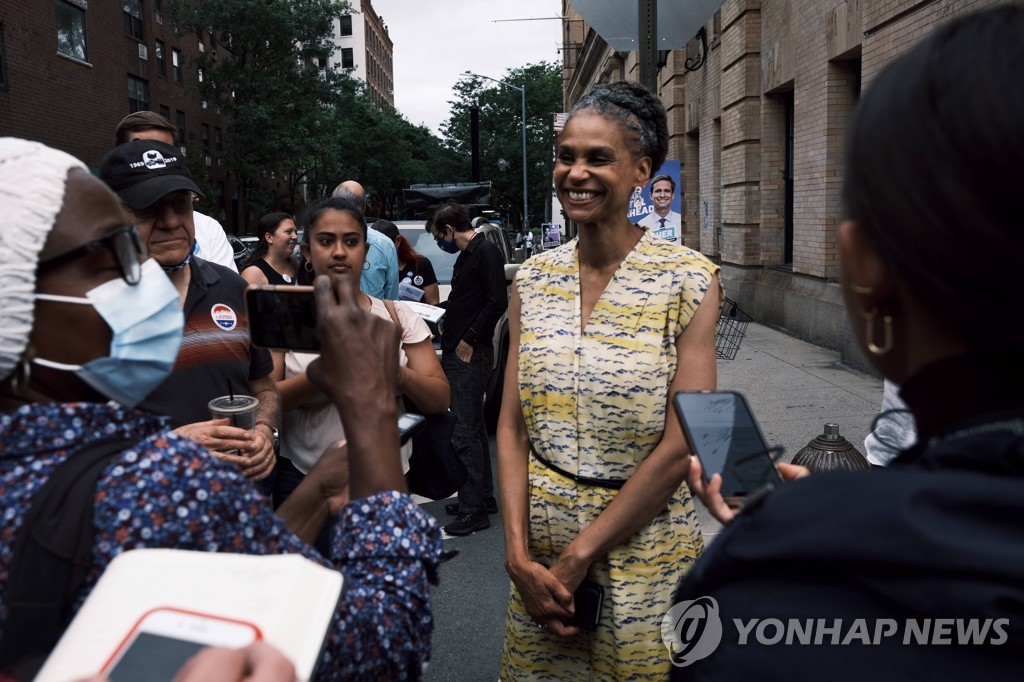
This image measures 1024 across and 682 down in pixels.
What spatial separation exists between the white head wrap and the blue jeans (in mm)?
4777

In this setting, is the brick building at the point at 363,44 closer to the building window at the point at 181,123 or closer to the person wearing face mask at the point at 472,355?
the building window at the point at 181,123

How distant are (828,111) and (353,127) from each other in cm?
4152

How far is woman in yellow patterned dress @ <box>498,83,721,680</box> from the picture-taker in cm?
237

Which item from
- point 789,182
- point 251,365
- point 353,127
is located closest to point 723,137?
point 789,182

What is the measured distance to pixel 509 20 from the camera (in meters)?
31.2

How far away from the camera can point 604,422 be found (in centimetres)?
239

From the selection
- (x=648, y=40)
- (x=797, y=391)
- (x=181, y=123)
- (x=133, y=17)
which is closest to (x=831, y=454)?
(x=648, y=40)

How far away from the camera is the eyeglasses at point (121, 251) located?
4.63 feet

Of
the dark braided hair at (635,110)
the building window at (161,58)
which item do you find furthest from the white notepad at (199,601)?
the building window at (161,58)

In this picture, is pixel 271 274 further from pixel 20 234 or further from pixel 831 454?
pixel 20 234

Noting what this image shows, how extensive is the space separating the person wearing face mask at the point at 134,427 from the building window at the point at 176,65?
42.3m

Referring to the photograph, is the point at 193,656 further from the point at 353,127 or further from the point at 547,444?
the point at 353,127

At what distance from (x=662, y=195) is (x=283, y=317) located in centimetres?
591

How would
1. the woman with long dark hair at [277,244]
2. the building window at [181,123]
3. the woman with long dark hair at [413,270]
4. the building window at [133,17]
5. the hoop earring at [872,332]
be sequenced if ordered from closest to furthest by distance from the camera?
the hoop earring at [872,332], the woman with long dark hair at [277,244], the woman with long dark hair at [413,270], the building window at [133,17], the building window at [181,123]
